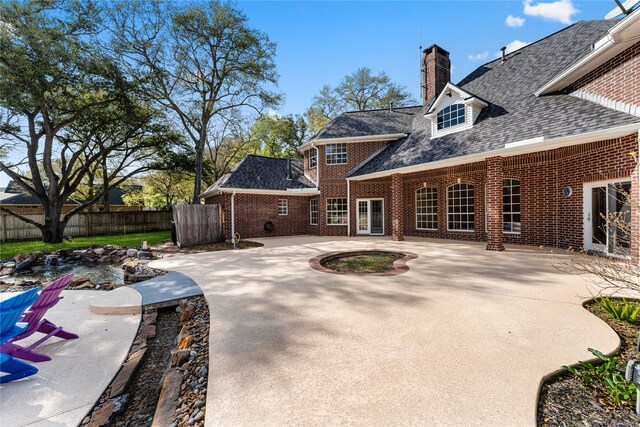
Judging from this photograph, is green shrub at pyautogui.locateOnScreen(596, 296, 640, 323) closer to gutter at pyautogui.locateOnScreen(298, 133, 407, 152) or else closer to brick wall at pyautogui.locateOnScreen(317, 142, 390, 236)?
brick wall at pyautogui.locateOnScreen(317, 142, 390, 236)

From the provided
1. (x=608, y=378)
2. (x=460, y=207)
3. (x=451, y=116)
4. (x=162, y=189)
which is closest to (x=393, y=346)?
(x=608, y=378)

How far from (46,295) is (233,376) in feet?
9.06

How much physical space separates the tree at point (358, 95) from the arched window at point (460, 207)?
16411 millimetres

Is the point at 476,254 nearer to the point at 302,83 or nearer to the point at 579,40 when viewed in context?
the point at 579,40

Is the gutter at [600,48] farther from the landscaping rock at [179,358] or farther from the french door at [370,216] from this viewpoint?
the landscaping rock at [179,358]

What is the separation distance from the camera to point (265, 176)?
1562cm

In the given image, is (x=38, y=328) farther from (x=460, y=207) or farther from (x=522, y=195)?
(x=460, y=207)

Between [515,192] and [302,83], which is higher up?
[302,83]

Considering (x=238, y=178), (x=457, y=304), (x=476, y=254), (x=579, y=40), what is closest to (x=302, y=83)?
(x=238, y=178)

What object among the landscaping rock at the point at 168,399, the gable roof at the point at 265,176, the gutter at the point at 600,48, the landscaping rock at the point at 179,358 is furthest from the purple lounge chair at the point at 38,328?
the gutter at the point at 600,48

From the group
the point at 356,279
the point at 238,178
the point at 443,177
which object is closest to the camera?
the point at 356,279

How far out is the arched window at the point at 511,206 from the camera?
995 cm

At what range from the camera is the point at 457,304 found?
13.7 feet

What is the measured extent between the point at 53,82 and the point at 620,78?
21576 millimetres
